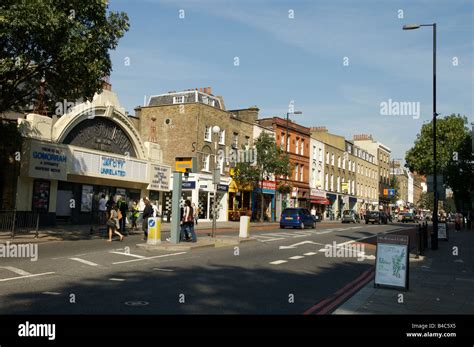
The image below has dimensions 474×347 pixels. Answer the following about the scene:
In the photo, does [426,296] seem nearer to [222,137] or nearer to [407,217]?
[222,137]

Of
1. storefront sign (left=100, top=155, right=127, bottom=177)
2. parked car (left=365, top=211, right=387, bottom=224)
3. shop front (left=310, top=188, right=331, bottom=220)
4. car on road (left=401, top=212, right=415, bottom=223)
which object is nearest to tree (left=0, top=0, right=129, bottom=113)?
storefront sign (left=100, top=155, right=127, bottom=177)

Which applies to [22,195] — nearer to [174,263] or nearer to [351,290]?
[174,263]

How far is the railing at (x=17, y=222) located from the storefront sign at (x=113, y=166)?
7.00 metres

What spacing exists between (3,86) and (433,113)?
18.7 metres

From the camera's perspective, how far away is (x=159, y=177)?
111 feet

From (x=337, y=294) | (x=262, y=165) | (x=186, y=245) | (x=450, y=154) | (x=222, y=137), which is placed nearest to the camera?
(x=337, y=294)

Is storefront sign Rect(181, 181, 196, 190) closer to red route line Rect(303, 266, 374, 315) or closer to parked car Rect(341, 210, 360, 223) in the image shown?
parked car Rect(341, 210, 360, 223)

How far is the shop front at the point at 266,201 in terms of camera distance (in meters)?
46.0

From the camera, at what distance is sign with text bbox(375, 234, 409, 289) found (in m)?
9.92

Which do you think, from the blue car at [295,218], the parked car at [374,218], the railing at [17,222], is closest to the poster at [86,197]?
the railing at [17,222]

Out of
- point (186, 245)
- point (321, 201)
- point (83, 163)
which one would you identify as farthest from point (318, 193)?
point (186, 245)

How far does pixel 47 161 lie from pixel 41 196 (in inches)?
83.4

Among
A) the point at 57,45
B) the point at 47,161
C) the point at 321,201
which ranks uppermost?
the point at 57,45
